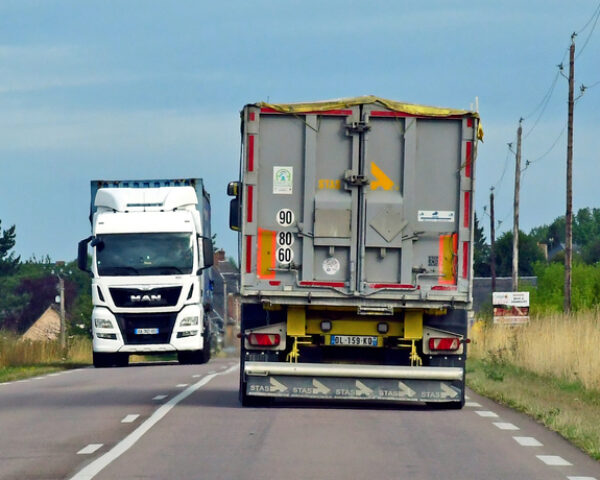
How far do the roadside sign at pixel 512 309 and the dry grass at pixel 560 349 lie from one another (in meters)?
3.57

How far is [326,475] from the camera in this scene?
11773 millimetres

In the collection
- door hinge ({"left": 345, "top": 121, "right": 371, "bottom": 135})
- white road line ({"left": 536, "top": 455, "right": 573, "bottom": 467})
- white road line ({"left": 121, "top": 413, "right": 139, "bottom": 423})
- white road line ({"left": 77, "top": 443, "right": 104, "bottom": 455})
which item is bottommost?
white road line ({"left": 77, "top": 443, "right": 104, "bottom": 455})

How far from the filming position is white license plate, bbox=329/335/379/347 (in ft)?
62.2

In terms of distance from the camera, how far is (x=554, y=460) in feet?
43.1

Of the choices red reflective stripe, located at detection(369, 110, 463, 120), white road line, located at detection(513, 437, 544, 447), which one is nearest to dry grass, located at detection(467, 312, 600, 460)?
white road line, located at detection(513, 437, 544, 447)

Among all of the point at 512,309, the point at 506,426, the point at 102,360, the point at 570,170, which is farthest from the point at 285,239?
the point at 570,170

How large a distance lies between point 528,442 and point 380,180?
468 cm

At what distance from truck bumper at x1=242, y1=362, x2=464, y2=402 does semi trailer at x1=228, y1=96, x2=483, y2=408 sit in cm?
1

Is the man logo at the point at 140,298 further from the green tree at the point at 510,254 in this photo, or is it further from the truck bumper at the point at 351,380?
the green tree at the point at 510,254

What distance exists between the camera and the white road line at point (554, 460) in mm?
12820

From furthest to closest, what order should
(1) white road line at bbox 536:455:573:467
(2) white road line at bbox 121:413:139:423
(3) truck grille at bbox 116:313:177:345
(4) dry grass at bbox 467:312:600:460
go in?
(3) truck grille at bbox 116:313:177:345 → (2) white road line at bbox 121:413:139:423 → (4) dry grass at bbox 467:312:600:460 → (1) white road line at bbox 536:455:573:467

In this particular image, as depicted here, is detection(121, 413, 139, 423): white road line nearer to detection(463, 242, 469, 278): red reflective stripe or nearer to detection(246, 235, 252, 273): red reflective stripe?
detection(246, 235, 252, 273): red reflective stripe

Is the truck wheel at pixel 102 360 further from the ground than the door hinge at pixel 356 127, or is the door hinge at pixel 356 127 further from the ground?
the door hinge at pixel 356 127

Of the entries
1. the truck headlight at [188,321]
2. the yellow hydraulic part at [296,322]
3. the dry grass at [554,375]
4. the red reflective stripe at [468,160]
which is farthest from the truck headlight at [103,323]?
the red reflective stripe at [468,160]
